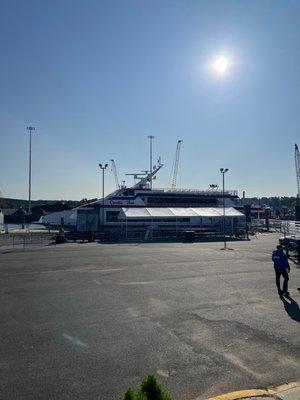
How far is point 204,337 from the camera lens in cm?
921

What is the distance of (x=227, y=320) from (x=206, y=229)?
1569 inches

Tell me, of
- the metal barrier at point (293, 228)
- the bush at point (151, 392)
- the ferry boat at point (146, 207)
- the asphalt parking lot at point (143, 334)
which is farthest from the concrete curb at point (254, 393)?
the ferry boat at point (146, 207)

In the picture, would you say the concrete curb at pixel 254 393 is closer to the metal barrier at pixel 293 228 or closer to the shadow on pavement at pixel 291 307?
the shadow on pavement at pixel 291 307

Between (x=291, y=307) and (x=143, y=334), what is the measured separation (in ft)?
16.4

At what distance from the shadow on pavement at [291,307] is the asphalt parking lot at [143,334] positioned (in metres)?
0.03

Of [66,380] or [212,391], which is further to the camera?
[66,380]

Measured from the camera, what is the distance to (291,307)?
39.8 feet

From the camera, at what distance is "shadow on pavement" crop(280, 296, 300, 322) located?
434 inches

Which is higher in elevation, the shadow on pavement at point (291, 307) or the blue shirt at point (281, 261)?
the blue shirt at point (281, 261)

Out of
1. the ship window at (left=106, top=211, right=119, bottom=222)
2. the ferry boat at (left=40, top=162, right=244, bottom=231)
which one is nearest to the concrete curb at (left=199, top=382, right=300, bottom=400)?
the ferry boat at (left=40, top=162, right=244, bottom=231)

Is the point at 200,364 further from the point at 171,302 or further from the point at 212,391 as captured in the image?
the point at 171,302

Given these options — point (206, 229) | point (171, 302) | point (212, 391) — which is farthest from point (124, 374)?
point (206, 229)

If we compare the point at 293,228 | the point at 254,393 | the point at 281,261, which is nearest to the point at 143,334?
the point at 254,393

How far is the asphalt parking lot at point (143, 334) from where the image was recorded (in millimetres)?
6820
